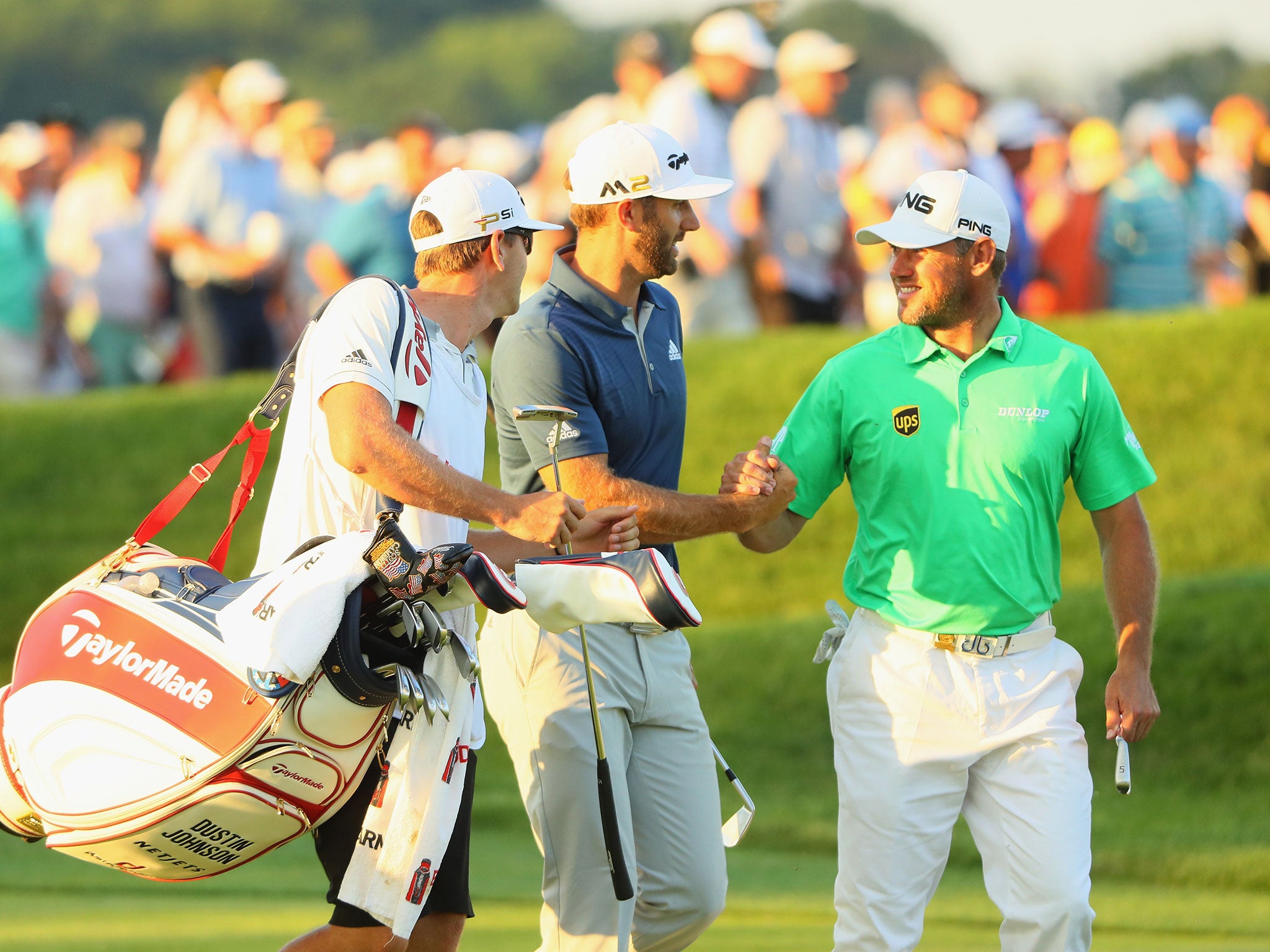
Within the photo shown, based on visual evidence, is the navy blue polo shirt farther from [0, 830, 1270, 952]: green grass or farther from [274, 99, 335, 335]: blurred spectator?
[274, 99, 335, 335]: blurred spectator

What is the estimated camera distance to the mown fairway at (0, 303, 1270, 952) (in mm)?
6727

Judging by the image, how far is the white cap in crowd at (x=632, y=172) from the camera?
498 cm

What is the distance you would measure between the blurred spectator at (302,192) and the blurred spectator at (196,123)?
83 centimetres

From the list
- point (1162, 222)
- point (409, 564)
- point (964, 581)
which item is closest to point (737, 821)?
point (964, 581)

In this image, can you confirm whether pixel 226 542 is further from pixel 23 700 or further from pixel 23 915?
pixel 23 915

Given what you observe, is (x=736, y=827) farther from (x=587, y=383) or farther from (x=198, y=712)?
(x=198, y=712)

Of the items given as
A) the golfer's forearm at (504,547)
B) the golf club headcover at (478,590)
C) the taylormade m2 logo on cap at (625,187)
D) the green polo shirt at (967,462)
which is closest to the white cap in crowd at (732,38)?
the taylormade m2 logo on cap at (625,187)

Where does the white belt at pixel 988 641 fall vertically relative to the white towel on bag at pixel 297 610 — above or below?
below

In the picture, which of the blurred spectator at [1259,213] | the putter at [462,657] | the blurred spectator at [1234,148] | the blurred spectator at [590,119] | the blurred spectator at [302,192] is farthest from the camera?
the blurred spectator at [302,192]

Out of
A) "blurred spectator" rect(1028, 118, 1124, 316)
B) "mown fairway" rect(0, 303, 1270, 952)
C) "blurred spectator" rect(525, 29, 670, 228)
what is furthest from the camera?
"blurred spectator" rect(1028, 118, 1124, 316)

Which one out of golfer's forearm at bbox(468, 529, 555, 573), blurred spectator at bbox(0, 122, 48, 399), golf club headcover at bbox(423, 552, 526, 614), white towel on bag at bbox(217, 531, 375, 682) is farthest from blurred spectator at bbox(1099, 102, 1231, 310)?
white towel on bag at bbox(217, 531, 375, 682)

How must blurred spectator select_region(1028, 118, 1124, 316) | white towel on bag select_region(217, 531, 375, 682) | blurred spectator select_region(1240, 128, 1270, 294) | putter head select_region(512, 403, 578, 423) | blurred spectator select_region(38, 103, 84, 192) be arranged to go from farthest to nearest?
1. blurred spectator select_region(38, 103, 84, 192)
2. blurred spectator select_region(1028, 118, 1124, 316)
3. blurred spectator select_region(1240, 128, 1270, 294)
4. putter head select_region(512, 403, 578, 423)
5. white towel on bag select_region(217, 531, 375, 682)

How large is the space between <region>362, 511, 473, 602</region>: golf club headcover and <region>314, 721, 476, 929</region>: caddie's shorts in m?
0.38

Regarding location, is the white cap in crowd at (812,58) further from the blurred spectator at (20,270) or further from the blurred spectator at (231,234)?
the blurred spectator at (20,270)
